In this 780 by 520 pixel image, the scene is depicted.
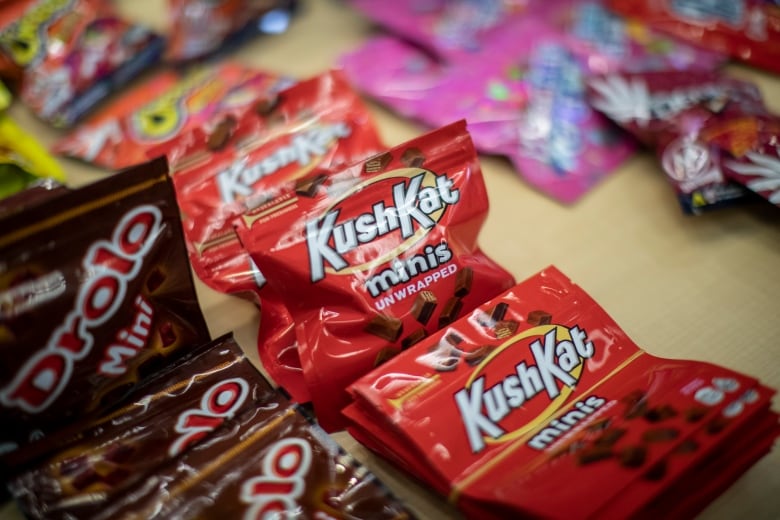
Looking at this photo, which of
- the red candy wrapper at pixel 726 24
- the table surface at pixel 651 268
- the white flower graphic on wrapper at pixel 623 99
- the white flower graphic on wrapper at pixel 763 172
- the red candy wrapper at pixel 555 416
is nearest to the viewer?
the red candy wrapper at pixel 555 416

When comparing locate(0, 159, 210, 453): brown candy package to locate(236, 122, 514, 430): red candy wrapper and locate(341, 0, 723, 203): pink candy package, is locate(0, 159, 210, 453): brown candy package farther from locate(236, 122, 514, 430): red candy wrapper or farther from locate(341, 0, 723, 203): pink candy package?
locate(341, 0, 723, 203): pink candy package

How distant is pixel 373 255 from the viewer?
2.30 feet

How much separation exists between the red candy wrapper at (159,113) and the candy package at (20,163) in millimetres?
70

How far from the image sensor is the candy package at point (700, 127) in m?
0.84

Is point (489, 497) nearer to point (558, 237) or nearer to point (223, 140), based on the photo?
point (558, 237)

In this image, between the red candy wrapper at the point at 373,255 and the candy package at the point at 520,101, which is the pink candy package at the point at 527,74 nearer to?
A: the candy package at the point at 520,101

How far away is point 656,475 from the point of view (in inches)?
21.8

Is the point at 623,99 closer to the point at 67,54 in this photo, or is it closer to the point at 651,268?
the point at 651,268

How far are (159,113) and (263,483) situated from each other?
0.66 meters

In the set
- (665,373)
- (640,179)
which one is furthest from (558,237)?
(665,373)

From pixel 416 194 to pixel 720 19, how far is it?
2.45 ft

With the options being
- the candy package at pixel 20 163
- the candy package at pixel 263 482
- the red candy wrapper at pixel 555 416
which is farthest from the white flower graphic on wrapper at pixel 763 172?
the candy package at pixel 20 163

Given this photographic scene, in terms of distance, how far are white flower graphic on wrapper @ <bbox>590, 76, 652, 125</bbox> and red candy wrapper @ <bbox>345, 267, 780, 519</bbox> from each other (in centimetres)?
38

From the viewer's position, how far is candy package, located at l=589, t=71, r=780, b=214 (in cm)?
84
